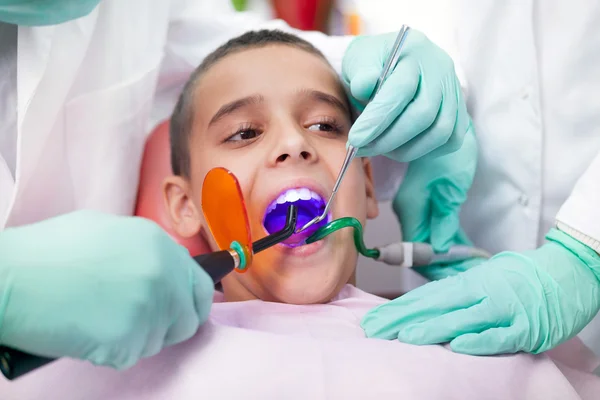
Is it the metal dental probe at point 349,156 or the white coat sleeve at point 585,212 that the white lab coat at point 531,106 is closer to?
the white coat sleeve at point 585,212

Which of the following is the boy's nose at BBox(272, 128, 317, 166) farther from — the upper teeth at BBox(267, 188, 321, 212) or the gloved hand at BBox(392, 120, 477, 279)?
the gloved hand at BBox(392, 120, 477, 279)

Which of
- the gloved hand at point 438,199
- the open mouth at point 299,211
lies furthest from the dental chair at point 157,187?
the gloved hand at point 438,199

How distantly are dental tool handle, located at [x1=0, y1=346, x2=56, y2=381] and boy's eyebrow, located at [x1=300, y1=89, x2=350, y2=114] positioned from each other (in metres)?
0.76

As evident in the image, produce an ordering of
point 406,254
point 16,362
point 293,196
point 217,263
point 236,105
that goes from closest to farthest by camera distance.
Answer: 1. point 16,362
2. point 217,263
3. point 293,196
4. point 236,105
5. point 406,254

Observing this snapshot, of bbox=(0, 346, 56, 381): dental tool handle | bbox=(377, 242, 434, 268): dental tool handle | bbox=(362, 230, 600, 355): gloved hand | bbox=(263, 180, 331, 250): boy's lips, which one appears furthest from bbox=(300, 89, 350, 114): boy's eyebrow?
bbox=(0, 346, 56, 381): dental tool handle

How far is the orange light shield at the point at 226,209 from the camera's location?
0.90 metres

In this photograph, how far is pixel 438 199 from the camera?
1.46 meters

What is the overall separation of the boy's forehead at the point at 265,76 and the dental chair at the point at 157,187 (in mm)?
290

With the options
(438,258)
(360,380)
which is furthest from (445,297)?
(438,258)

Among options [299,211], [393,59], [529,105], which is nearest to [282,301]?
[299,211]

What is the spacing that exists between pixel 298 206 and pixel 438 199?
0.55m

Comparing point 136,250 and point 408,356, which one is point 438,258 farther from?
point 136,250

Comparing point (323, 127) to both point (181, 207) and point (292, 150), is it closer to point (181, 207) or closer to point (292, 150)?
point (292, 150)

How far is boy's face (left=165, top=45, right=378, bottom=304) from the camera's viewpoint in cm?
107
